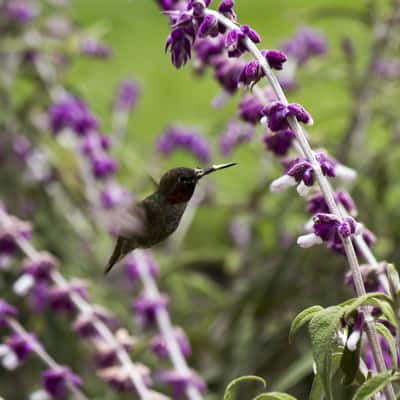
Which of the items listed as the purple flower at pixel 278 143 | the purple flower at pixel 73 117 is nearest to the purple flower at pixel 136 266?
the purple flower at pixel 73 117

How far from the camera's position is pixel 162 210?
57.6 inches

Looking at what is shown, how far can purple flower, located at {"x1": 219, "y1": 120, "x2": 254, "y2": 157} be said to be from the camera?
2.90 metres

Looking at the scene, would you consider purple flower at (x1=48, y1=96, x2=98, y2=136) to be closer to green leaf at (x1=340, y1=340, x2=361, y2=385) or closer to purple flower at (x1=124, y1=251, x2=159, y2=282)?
purple flower at (x1=124, y1=251, x2=159, y2=282)

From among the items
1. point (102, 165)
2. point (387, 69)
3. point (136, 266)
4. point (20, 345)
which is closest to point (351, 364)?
point (20, 345)

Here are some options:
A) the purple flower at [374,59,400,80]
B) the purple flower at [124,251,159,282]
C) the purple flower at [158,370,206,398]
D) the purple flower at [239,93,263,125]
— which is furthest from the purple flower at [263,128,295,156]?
the purple flower at [374,59,400,80]

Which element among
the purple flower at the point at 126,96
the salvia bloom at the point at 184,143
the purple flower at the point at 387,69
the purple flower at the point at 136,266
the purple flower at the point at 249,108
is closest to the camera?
the purple flower at the point at 249,108

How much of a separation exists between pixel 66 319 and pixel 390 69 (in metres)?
1.64

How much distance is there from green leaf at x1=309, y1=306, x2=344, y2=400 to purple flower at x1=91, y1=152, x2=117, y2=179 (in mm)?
1673

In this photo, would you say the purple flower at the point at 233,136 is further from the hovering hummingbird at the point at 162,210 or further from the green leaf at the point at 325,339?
the green leaf at the point at 325,339

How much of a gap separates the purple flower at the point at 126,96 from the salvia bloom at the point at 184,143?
70cm

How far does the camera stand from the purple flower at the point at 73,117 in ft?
8.66

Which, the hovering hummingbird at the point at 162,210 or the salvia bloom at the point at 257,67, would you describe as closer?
the salvia bloom at the point at 257,67

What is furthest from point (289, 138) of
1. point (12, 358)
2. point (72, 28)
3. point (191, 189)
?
point (72, 28)

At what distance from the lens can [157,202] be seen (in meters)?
1.47
